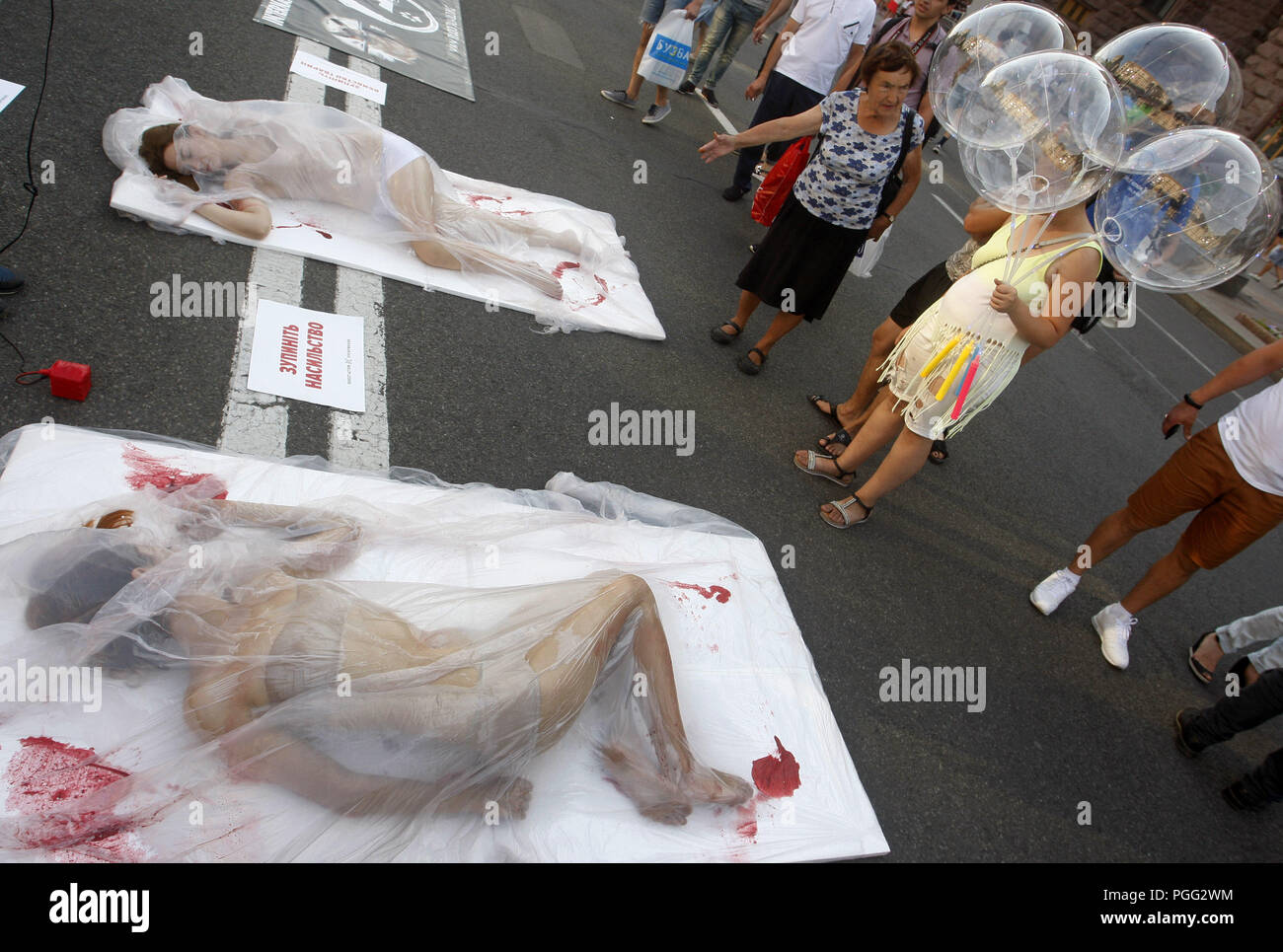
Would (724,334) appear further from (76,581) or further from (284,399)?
(76,581)

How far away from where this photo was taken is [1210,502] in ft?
10.3

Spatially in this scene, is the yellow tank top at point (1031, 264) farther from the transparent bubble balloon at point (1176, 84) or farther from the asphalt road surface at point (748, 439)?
the asphalt road surface at point (748, 439)

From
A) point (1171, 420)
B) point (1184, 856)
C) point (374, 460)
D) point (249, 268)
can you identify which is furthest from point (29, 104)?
point (1184, 856)

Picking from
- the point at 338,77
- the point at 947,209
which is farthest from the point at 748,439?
the point at 947,209

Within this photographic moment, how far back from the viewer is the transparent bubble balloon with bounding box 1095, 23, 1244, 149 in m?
2.34

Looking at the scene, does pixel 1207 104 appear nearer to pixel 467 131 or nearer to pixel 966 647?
pixel 966 647

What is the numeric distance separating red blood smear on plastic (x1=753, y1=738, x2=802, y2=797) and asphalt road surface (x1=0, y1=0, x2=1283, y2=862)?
35 cm

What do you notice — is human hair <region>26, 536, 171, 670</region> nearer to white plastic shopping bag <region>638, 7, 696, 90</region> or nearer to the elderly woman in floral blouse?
the elderly woman in floral blouse

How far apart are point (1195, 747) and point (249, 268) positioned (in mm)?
4482

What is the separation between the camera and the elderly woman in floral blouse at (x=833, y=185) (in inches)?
126

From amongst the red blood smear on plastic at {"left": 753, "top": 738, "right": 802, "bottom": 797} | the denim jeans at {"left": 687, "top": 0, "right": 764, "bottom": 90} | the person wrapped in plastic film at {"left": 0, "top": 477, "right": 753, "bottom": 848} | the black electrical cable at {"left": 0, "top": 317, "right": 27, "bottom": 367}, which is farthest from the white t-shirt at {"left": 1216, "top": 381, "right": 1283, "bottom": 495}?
the denim jeans at {"left": 687, "top": 0, "right": 764, "bottom": 90}

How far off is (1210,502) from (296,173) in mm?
4325

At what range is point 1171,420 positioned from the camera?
326 cm
